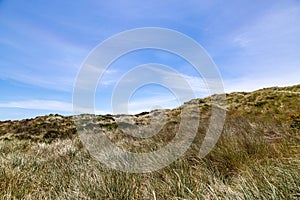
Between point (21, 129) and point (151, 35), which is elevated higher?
point (151, 35)

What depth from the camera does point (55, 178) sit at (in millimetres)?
4523

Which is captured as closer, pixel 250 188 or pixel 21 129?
pixel 250 188

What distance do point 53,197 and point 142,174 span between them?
1.60m

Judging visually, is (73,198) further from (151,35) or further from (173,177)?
(151,35)

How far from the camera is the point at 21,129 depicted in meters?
19.5

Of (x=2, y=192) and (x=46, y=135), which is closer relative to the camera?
(x=2, y=192)

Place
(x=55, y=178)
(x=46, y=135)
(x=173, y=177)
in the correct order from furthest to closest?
(x=46, y=135) < (x=55, y=178) < (x=173, y=177)

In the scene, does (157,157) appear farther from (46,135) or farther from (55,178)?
(46,135)

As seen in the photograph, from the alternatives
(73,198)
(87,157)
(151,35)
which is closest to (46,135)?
(151,35)

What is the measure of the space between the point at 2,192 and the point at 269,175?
3.70 m

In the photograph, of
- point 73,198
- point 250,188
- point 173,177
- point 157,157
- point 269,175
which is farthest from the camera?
point 157,157

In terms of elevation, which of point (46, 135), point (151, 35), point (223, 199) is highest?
point (151, 35)

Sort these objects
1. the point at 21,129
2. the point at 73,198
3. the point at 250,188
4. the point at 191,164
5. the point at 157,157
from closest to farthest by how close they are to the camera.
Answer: the point at 250,188 < the point at 73,198 < the point at 191,164 < the point at 157,157 < the point at 21,129

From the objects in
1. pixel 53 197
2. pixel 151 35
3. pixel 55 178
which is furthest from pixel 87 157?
pixel 151 35
